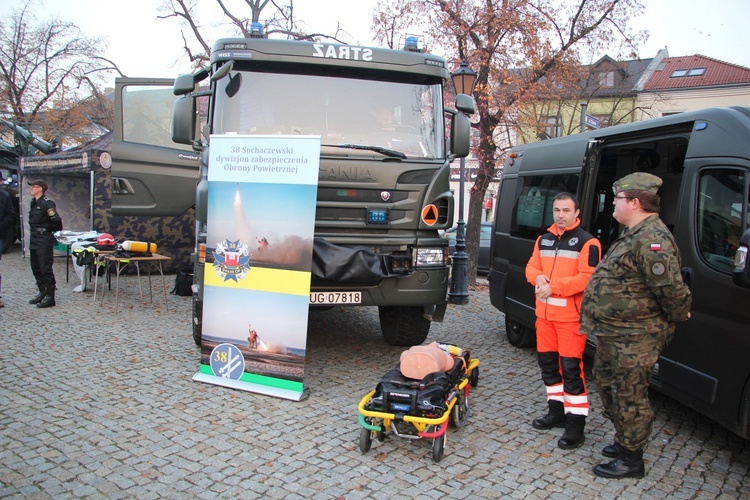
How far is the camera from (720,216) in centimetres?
399

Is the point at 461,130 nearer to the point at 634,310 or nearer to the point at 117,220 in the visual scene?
the point at 634,310

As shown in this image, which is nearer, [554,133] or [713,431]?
[713,431]

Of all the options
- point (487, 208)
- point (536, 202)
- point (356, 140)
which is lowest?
point (536, 202)

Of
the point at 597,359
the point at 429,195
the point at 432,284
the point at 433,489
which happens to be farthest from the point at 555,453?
Answer: the point at 429,195

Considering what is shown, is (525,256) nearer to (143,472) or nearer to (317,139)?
(317,139)

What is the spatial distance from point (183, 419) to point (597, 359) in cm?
304

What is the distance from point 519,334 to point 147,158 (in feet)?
17.1

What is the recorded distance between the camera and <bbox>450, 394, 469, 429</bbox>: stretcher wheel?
4254 millimetres

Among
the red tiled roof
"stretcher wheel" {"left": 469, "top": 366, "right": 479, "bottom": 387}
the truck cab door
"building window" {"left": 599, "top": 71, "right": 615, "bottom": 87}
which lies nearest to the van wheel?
"stretcher wheel" {"left": 469, "top": 366, "right": 479, "bottom": 387}

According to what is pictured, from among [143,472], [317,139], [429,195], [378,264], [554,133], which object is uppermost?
[554,133]

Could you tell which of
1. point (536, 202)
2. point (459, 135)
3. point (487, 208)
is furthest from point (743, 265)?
point (487, 208)

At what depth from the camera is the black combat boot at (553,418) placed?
4.36 meters

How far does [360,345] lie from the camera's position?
6879 millimetres

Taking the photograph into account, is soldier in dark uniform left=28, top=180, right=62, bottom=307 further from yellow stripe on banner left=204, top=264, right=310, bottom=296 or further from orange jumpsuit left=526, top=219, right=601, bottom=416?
orange jumpsuit left=526, top=219, right=601, bottom=416
